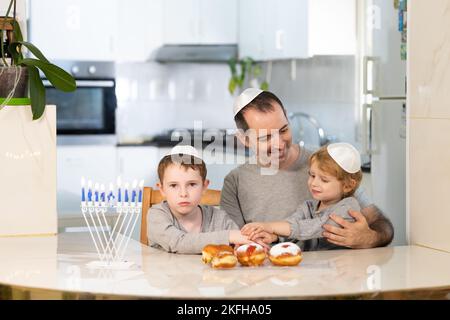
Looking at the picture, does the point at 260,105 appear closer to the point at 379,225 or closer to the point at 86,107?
the point at 379,225

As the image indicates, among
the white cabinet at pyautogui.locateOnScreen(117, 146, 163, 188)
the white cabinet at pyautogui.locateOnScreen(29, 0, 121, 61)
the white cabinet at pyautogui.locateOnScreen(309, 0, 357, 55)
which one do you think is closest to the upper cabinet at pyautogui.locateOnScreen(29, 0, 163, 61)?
the white cabinet at pyautogui.locateOnScreen(29, 0, 121, 61)

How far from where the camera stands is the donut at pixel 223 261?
6.11ft

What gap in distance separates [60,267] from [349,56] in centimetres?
305

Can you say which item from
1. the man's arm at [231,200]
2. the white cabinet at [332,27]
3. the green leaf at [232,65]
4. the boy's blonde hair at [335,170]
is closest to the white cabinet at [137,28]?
the green leaf at [232,65]

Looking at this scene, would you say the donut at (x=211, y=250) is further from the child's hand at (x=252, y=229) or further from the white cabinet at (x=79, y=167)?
the white cabinet at (x=79, y=167)

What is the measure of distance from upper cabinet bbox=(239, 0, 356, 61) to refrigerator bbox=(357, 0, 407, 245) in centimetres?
21

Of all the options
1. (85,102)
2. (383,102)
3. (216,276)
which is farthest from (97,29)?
(216,276)

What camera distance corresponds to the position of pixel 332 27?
4.50m

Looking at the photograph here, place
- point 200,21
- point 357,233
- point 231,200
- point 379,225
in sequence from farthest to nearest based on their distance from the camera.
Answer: point 200,21 → point 231,200 → point 379,225 → point 357,233

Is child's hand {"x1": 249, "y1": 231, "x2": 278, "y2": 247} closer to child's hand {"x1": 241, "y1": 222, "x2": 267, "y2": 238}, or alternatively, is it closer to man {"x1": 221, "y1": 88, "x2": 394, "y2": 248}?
child's hand {"x1": 241, "y1": 222, "x2": 267, "y2": 238}

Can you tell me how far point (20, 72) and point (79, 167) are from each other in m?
3.01

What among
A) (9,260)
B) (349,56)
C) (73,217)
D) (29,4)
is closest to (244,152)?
(349,56)

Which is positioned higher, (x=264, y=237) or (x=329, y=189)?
(x=329, y=189)
